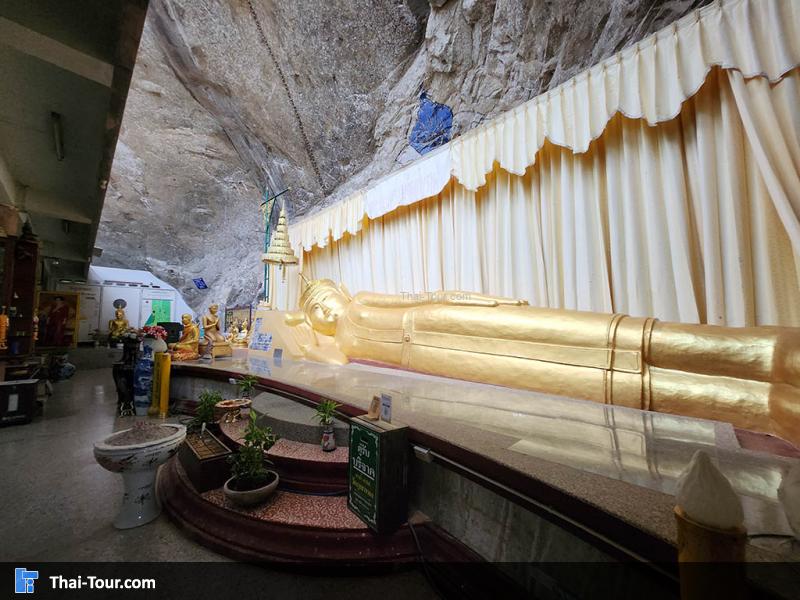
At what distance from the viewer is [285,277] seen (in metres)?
6.42

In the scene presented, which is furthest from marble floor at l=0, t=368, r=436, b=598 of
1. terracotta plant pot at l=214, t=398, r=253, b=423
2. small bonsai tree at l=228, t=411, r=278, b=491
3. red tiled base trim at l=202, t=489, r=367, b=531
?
terracotta plant pot at l=214, t=398, r=253, b=423

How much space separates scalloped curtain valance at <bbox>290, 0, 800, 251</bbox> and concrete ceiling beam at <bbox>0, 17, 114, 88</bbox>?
2.65m

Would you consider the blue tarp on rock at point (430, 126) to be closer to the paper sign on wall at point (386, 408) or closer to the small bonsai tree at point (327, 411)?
the small bonsai tree at point (327, 411)

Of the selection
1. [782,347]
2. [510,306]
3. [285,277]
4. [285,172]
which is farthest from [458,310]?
[285,172]

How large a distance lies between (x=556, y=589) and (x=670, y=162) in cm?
242

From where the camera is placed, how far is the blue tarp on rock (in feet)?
14.6

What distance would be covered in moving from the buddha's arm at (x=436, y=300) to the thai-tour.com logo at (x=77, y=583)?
2046mm

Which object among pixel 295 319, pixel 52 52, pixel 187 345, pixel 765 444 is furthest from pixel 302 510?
pixel 187 345

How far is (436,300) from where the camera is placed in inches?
98.0

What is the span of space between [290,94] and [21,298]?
5.36m

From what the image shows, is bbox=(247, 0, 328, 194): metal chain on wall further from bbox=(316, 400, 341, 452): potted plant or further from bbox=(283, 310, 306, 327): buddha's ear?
bbox=(316, 400, 341, 452): potted plant

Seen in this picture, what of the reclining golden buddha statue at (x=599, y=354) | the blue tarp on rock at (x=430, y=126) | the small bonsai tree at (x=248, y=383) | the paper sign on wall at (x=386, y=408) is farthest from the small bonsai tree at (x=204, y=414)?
the blue tarp on rock at (x=430, y=126)

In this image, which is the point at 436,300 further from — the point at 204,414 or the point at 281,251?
the point at 281,251

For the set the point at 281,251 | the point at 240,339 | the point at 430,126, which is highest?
the point at 430,126
